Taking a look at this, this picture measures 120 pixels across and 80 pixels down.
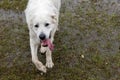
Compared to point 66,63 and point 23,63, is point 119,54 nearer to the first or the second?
point 66,63

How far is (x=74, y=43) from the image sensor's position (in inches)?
249

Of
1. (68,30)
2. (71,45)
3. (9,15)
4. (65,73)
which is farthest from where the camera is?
(9,15)

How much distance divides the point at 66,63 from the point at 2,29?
173 centimetres

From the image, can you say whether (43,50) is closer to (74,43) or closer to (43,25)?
(74,43)

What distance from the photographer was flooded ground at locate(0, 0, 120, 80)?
567 cm

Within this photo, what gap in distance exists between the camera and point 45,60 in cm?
593

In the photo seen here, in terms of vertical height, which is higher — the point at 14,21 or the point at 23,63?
the point at 14,21

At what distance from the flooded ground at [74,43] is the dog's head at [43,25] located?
0.82m

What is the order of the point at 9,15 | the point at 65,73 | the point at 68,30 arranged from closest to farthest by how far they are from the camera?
the point at 65,73
the point at 68,30
the point at 9,15

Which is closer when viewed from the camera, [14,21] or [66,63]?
[66,63]

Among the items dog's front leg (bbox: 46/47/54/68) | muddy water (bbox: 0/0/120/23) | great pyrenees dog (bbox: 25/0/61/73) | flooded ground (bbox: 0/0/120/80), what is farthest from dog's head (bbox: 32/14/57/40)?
muddy water (bbox: 0/0/120/23)

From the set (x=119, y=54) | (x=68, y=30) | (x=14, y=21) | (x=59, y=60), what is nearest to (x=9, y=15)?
(x=14, y=21)

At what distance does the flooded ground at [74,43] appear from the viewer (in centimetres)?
567

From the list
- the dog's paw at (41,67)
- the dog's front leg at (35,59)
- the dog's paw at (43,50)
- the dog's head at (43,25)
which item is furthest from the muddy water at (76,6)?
the dog's head at (43,25)
